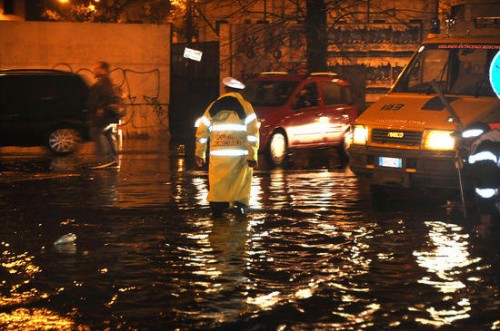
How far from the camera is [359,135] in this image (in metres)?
13.9

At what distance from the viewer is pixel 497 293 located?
8.23 m

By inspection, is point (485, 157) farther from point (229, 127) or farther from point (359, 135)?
point (229, 127)

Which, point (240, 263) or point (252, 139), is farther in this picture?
point (252, 139)

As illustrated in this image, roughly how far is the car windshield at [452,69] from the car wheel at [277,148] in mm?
5333

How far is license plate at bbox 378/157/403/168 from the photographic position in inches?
522

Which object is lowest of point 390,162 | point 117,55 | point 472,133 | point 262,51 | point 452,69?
point 390,162

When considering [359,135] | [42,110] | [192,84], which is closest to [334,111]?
[42,110]

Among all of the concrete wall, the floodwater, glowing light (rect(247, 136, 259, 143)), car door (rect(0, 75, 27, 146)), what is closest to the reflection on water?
the floodwater

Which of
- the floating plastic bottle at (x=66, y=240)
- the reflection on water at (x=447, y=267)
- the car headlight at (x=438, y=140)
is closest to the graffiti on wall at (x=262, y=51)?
the car headlight at (x=438, y=140)

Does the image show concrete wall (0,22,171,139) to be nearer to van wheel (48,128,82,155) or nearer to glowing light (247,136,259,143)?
van wheel (48,128,82,155)

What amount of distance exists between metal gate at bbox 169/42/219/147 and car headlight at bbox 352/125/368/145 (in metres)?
14.9

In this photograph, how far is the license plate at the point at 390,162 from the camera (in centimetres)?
1326

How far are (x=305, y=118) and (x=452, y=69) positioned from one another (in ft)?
20.7

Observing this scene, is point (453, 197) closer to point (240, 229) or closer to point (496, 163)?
point (496, 163)
